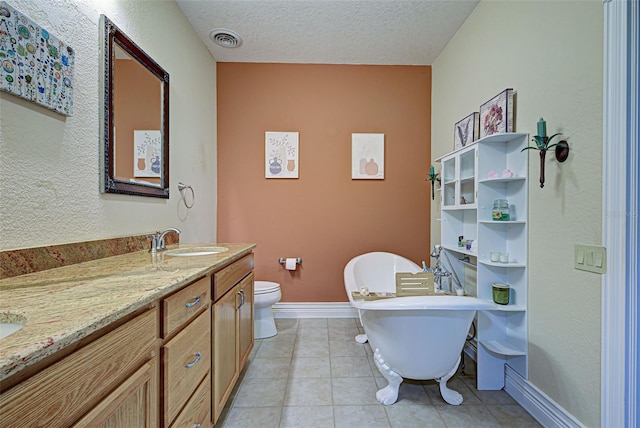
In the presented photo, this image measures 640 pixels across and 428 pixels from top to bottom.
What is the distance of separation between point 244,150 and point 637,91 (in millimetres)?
2835

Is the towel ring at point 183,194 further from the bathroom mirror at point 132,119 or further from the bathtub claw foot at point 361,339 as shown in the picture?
the bathtub claw foot at point 361,339

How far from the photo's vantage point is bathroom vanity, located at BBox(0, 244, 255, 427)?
486mm

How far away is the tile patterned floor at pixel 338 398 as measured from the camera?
1.53 metres

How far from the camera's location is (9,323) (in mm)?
632

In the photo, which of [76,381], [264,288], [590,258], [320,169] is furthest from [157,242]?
[590,258]

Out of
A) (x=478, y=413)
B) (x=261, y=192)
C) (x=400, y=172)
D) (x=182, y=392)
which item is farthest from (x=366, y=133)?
(x=182, y=392)

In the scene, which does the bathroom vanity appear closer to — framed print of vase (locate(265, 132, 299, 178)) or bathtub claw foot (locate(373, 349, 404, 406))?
bathtub claw foot (locate(373, 349, 404, 406))

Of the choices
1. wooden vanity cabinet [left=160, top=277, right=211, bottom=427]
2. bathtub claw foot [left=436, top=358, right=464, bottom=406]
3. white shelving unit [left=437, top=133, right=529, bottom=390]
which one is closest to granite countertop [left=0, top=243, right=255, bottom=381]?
wooden vanity cabinet [left=160, top=277, right=211, bottom=427]

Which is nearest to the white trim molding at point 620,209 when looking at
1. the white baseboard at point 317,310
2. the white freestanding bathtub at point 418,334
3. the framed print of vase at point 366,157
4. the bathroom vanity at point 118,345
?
the white freestanding bathtub at point 418,334

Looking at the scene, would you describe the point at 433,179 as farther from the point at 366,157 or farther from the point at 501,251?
the point at 501,251

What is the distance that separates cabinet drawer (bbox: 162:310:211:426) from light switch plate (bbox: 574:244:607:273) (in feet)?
5.69

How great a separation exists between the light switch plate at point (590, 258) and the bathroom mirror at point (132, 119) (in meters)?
2.32

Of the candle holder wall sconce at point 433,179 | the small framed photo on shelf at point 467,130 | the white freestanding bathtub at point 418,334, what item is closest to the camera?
the white freestanding bathtub at point 418,334

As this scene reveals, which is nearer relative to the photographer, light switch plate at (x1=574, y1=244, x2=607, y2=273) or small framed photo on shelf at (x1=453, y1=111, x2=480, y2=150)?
light switch plate at (x1=574, y1=244, x2=607, y2=273)
